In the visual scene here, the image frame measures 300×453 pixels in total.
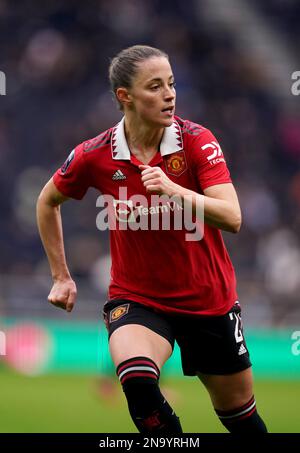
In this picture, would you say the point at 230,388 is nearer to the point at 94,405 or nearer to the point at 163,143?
the point at 163,143

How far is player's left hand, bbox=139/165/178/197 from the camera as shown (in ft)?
14.1

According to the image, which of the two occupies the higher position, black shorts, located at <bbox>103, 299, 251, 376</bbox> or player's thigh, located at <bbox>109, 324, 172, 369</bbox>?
black shorts, located at <bbox>103, 299, 251, 376</bbox>

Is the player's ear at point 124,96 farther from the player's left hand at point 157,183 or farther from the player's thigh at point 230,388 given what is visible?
the player's thigh at point 230,388

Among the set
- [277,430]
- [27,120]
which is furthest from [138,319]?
[27,120]

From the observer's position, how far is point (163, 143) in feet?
15.9

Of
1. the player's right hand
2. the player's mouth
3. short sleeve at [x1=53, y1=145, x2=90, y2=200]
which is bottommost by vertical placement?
the player's right hand

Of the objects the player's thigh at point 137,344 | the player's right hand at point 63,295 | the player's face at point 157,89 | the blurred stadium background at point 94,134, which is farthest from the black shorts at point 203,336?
the blurred stadium background at point 94,134

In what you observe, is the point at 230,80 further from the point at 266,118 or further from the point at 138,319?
the point at 138,319

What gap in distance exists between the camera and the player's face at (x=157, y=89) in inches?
186

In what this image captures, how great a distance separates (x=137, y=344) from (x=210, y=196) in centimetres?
81

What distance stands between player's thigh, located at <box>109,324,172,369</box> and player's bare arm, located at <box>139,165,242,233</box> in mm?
656

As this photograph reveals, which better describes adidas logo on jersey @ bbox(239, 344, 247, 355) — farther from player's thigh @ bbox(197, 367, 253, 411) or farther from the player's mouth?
the player's mouth

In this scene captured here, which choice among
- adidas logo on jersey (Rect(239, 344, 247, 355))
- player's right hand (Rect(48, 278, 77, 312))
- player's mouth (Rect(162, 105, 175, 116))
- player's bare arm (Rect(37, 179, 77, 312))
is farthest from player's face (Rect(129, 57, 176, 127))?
adidas logo on jersey (Rect(239, 344, 247, 355))
